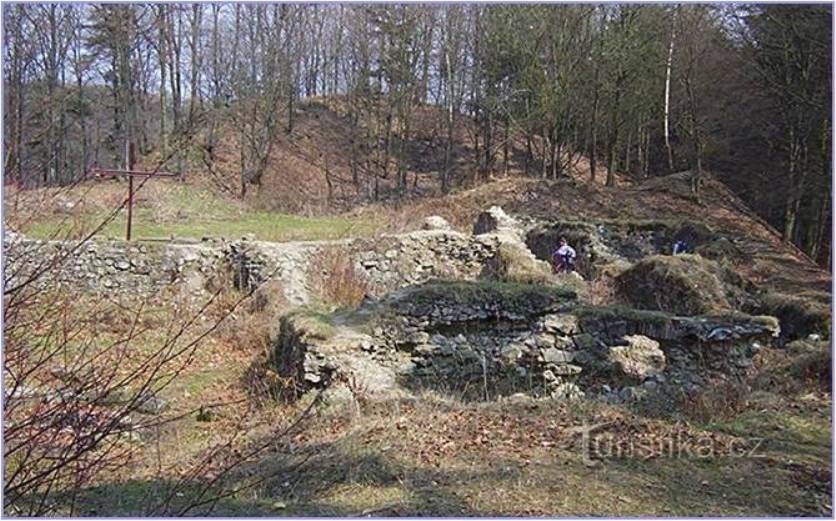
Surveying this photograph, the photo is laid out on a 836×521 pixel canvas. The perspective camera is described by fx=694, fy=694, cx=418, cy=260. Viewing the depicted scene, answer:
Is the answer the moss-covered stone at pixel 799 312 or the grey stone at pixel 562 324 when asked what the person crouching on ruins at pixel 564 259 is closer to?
the moss-covered stone at pixel 799 312

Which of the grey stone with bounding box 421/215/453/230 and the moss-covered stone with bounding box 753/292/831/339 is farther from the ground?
the grey stone with bounding box 421/215/453/230

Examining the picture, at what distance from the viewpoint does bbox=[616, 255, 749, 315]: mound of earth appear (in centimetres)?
1177

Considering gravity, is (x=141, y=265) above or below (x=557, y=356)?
above

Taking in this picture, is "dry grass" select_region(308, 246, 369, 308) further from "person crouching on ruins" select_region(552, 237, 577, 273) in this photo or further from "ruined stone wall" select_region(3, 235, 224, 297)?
"person crouching on ruins" select_region(552, 237, 577, 273)

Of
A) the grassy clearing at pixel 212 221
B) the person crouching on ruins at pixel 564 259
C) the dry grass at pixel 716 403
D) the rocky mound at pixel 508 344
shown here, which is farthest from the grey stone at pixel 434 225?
the dry grass at pixel 716 403

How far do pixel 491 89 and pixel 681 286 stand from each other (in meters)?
17.5

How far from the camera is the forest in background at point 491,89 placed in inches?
910

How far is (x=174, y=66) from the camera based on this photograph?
1094 inches

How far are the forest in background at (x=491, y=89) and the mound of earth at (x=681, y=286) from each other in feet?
30.3

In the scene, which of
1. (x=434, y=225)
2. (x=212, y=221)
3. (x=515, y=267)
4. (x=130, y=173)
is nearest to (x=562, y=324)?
(x=515, y=267)

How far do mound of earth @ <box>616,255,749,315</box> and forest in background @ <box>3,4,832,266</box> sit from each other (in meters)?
9.23

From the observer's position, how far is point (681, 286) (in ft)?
39.7

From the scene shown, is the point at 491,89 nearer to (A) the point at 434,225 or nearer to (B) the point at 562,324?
(A) the point at 434,225

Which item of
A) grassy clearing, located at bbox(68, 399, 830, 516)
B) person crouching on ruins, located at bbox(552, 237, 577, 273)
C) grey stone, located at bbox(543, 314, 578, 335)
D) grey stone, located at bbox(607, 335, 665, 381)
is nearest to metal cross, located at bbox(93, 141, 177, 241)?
grassy clearing, located at bbox(68, 399, 830, 516)
